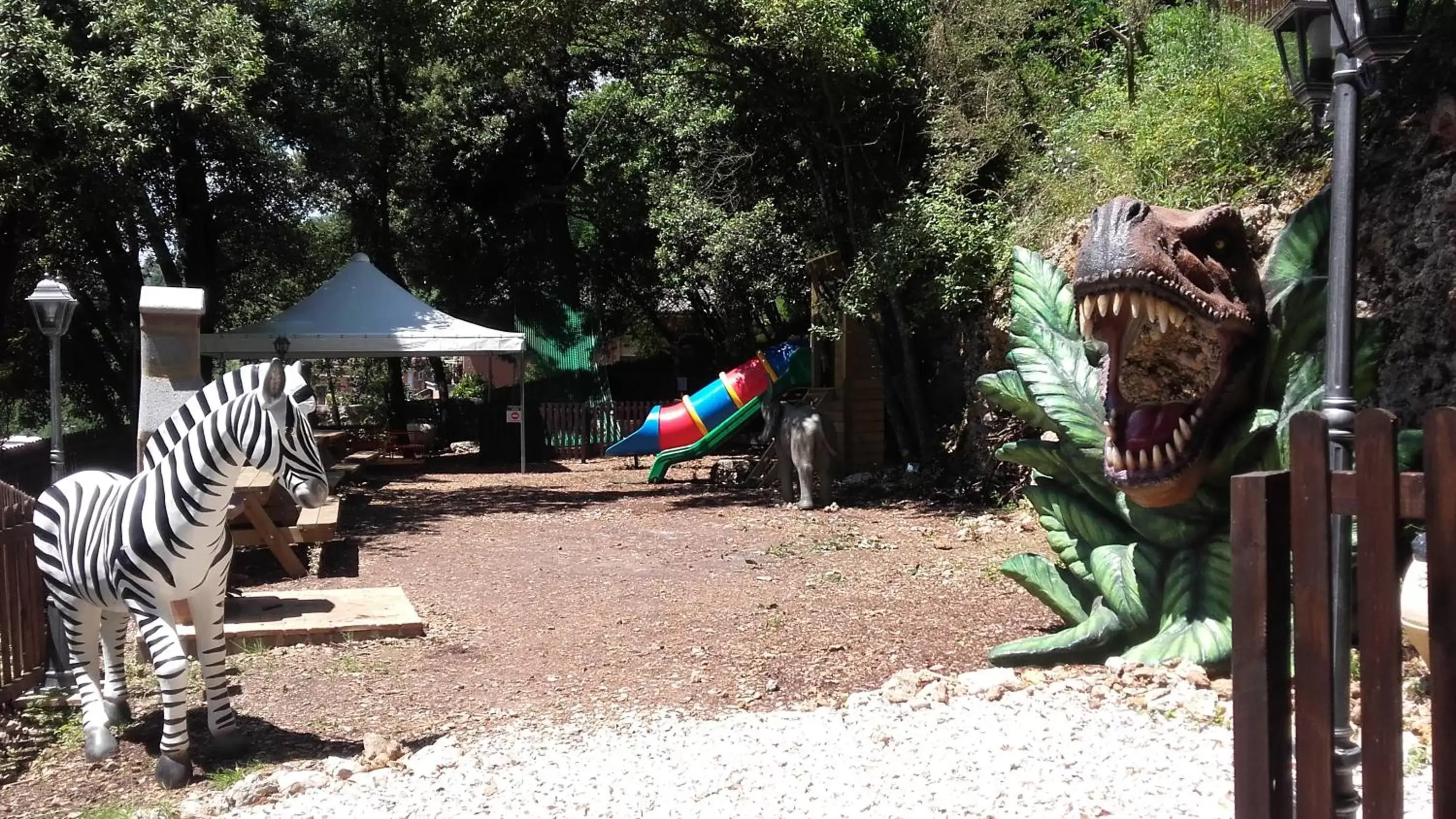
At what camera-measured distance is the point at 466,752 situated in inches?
178

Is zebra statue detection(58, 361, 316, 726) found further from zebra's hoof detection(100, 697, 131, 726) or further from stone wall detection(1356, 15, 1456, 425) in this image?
stone wall detection(1356, 15, 1456, 425)

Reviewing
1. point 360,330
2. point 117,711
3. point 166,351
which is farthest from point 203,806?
point 360,330

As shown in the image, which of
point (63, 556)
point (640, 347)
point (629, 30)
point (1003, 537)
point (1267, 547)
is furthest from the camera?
point (640, 347)

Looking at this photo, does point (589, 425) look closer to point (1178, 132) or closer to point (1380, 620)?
point (1178, 132)

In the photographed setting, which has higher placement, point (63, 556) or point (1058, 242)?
point (1058, 242)

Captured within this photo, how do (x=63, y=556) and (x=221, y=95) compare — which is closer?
(x=63, y=556)

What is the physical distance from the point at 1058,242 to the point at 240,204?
1218 centimetres

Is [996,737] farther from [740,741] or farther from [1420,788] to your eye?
[1420,788]

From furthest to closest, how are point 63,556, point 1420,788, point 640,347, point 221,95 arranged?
1. point 640,347
2. point 221,95
3. point 63,556
4. point 1420,788

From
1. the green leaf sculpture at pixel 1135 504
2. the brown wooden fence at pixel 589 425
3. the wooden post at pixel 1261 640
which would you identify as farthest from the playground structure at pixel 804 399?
the wooden post at pixel 1261 640

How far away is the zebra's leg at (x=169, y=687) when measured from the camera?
4449mm

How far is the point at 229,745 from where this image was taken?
480 cm

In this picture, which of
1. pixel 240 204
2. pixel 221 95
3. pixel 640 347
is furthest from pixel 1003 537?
pixel 640 347

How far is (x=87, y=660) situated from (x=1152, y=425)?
4923 millimetres
